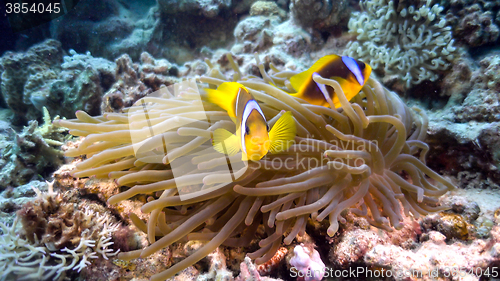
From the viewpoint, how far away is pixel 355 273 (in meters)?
1.32

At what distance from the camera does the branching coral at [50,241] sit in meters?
1.05

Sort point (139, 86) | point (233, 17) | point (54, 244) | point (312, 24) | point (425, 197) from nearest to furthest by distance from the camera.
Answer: point (54, 244), point (425, 197), point (139, 86), point (312, 24), point (233, 17)

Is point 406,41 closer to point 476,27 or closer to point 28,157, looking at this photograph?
point 476,27

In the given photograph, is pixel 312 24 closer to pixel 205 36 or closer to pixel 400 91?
pixel 400 91

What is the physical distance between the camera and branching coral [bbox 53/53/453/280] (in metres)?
1.32

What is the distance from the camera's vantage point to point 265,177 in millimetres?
1517

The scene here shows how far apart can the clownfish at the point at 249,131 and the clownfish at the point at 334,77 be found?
1.50 ft

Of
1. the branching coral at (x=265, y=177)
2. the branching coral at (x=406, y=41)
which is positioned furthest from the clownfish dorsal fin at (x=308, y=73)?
the branching coral at (x=406, y=41)

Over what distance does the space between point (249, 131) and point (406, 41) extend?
2.79 m

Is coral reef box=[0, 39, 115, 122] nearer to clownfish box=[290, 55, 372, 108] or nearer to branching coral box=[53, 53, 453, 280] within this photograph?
branching coral box=[53, 53, 453, 280]

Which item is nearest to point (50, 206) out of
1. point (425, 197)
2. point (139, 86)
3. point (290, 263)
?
point (290, 263)

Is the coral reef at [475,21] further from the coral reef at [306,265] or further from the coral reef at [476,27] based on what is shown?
the coral reef at [306,265]

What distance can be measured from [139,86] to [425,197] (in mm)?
3261

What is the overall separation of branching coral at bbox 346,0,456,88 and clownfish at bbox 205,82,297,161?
7.53 feet
